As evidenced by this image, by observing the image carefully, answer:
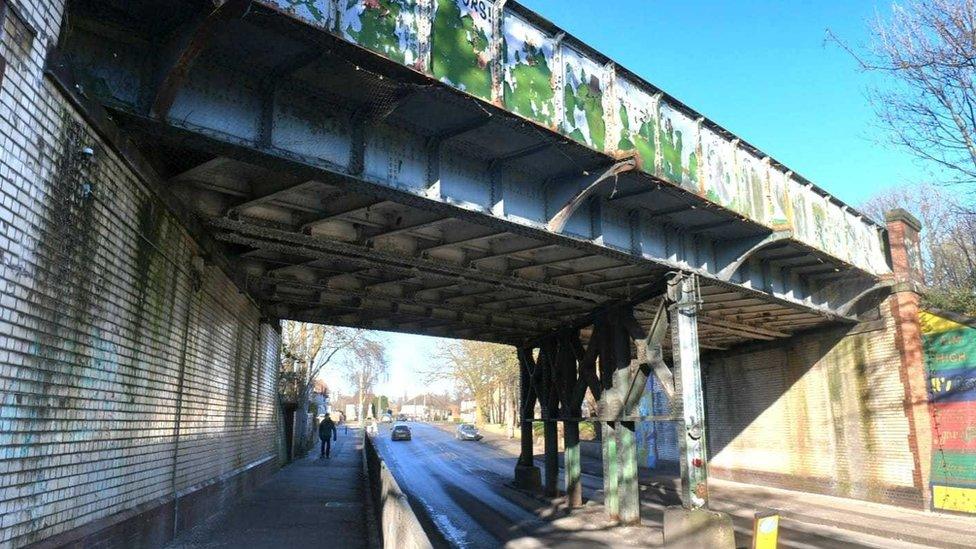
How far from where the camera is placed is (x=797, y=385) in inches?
823

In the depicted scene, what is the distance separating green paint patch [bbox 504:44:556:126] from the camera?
26.2 ft

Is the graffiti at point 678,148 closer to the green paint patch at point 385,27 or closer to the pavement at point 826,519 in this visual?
the green paint patch at point 385,27

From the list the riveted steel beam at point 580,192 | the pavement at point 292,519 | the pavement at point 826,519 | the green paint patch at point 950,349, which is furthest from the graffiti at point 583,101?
the green paint patch at point 950,349

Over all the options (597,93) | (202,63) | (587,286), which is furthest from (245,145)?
(587,286)

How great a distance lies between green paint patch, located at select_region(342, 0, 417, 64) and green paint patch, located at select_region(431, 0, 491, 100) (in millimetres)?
346

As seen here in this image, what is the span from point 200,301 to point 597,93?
22.4 feet

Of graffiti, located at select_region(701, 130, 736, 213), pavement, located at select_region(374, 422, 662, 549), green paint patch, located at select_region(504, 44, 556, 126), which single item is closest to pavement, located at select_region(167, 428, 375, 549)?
pavement, located at select_region(374, 422, 662, 549)

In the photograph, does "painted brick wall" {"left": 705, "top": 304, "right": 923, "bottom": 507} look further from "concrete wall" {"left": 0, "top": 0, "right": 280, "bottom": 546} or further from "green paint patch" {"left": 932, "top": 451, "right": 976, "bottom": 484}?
"concrete wall" {"left": 0, "top": 0, "right": 280, "bottom": 546}

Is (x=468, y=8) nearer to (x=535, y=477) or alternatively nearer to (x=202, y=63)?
(x=202, y=63)

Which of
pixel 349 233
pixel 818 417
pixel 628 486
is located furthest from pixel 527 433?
pixel 349 233

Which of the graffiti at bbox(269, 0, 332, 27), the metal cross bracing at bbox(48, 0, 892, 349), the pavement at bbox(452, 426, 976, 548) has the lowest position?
the pavement at bbox(452, 426, 976, 548)

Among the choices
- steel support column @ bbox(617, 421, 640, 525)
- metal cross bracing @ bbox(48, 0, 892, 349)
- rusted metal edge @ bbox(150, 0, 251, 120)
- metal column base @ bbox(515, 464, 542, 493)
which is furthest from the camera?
metal column base @ bbox(515, 464, 542, 493)

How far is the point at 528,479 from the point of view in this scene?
1978cm

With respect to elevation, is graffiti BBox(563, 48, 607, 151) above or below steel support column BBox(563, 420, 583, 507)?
above
